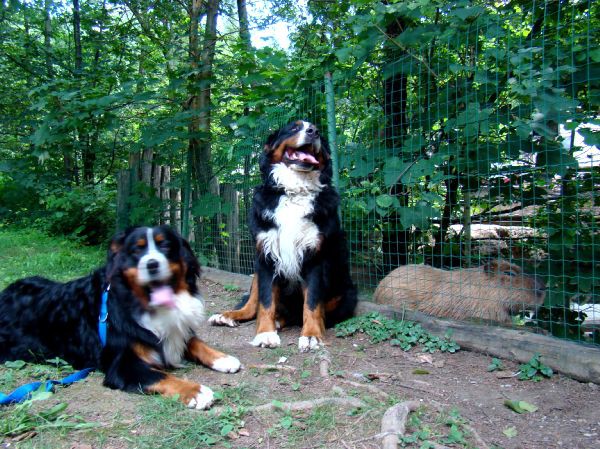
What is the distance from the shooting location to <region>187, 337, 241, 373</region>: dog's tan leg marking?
3.10 metres

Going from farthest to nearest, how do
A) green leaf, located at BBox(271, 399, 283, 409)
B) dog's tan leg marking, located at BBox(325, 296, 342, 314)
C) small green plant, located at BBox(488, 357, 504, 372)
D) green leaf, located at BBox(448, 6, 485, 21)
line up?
dog's tan leg marking, located at BBox(325, 296, 342, 314) → green leaf, located at BBox(448, 6, 485, 21) → small green plant, located at BBox(488, 357, 504, 372) → green leaf, located at BBox(271, 399, 283, 409)

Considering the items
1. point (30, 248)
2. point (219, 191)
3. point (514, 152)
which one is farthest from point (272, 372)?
point (30, 248)

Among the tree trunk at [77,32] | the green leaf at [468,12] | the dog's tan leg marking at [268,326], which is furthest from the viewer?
the tree trunk at [77,32]

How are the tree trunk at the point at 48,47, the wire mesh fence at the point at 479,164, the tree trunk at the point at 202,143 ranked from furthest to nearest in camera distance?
the tree trunk at the point at 48,47 < the tree trunk at the point at 202,143 < the wire mesh fence at the point at 479,164

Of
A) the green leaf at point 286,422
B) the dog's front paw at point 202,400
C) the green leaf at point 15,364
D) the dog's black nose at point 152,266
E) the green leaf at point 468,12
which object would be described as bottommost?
the green leaf at point 286,422

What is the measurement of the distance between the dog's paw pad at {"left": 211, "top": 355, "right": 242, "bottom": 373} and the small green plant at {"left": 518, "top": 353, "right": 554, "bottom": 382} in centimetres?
187

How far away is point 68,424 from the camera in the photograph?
2.18m

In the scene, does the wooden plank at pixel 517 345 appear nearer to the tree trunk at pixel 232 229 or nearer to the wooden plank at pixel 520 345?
the wooden plank at pixel 520 345

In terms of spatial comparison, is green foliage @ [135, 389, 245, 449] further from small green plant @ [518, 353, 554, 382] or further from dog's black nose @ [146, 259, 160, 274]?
small green plant @ [518, 353, 554, 382]

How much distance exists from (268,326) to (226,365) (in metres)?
0.84

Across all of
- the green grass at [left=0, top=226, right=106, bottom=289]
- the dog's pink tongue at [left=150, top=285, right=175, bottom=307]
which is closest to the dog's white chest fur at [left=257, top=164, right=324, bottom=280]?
the dog's pink tongue at [left=150, top=285, right=175, bottom=307]

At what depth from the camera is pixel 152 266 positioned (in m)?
2.80

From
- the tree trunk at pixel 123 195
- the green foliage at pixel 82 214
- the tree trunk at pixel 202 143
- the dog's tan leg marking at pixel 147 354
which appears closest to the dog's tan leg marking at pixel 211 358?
the dog's tan leg marking at pixel 147 354

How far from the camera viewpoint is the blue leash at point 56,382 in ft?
7.99
